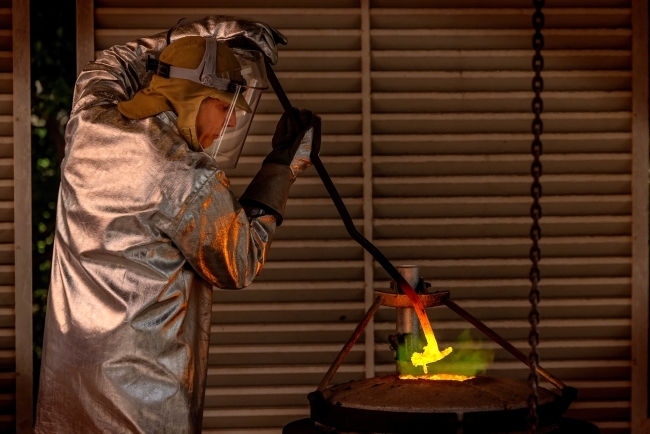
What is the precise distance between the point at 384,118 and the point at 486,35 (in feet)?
2.45

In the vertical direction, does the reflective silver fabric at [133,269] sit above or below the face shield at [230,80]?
below

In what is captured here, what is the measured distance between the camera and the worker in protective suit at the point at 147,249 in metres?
3.14

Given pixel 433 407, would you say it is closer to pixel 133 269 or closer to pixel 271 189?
pixel 271 189

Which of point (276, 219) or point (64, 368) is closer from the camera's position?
point (64, 368)

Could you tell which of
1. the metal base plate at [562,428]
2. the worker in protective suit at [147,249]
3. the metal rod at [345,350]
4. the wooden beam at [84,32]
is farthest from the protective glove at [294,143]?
the wooden beam at [84,32]

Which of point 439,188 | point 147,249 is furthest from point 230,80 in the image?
point 439,188

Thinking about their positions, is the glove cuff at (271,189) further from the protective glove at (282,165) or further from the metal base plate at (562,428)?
the metal base plate at (562,428)

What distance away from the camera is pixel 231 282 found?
325cm

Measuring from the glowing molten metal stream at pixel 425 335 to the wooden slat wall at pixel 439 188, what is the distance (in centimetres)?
119

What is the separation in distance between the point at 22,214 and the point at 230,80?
1.90m

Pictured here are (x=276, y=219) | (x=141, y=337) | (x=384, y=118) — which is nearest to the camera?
(x=141, y=337)

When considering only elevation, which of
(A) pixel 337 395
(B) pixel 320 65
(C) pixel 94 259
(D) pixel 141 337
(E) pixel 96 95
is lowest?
(A) pixel 337 395

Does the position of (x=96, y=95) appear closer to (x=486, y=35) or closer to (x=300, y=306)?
(x=300, y=306)

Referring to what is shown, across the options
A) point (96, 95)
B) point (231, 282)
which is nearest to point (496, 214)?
point (231, 282)
